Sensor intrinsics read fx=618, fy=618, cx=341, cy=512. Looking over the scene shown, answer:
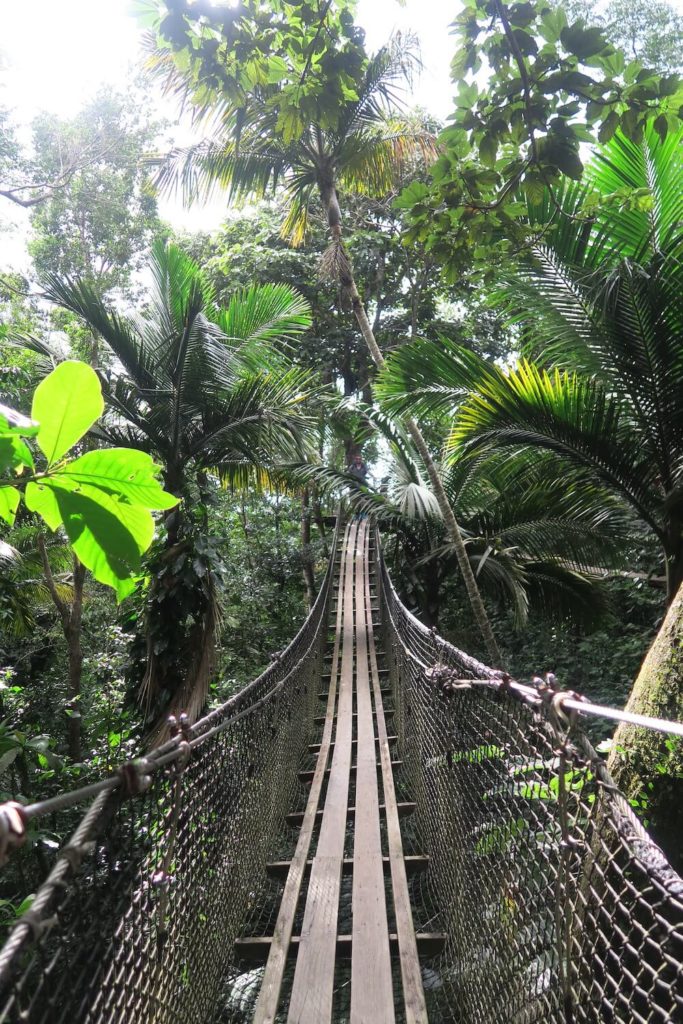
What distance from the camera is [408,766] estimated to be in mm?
3053

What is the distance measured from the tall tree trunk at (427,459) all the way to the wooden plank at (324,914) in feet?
4.40

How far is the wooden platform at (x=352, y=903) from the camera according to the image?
5.07ft

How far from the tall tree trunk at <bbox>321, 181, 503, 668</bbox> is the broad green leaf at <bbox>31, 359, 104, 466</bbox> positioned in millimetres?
3612

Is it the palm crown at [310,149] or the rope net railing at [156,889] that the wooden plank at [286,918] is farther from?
the palm crown at [310,149]

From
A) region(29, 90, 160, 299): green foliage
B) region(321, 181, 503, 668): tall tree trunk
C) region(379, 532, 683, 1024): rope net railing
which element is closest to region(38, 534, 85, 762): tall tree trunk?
region(321, 181, 503, 668): tall tree trunk

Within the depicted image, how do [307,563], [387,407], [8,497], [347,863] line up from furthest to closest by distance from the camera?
[307,563] < [387,407] < [347,863] < [8,497]

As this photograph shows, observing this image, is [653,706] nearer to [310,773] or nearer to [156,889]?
[156,889]

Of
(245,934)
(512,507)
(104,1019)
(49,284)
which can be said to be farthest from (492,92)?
(512,507)

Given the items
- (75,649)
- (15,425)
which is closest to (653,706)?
(15,425)

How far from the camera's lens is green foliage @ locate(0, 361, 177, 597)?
1.84 ft

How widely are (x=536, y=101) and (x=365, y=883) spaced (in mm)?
2307

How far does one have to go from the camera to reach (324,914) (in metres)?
1.90

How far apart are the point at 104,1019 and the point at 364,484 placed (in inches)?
225

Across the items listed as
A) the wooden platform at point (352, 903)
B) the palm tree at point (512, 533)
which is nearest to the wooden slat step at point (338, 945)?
the wooden platform at point (352, 903)
